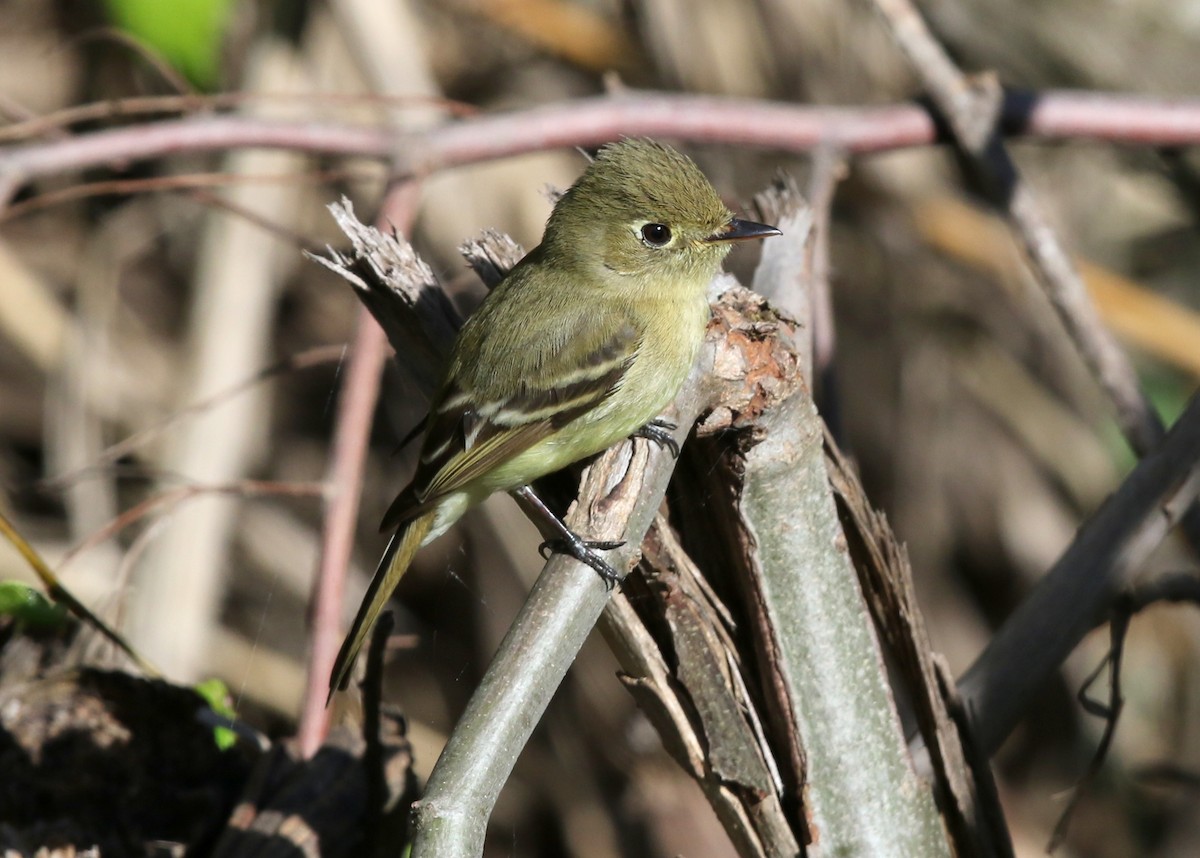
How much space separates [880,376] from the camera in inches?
222

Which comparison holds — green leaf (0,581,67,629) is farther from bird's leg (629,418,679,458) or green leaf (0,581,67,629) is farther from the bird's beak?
the bird's beak

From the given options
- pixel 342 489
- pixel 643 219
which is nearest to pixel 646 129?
pixel 643 219

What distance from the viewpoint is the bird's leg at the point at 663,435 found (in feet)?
6.52

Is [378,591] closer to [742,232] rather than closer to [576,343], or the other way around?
[576,343]

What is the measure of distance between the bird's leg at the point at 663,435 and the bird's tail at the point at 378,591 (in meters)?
0.60

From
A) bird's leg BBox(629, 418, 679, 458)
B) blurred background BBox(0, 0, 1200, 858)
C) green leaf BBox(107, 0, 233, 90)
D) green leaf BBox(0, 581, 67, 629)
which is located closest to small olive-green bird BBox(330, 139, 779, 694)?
bird's leg BBox(629, 418, 679, 458)

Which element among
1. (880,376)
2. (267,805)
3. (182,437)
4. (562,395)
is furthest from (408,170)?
(880,376)

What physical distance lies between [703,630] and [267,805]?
2.85 feet

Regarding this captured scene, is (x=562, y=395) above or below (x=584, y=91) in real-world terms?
below

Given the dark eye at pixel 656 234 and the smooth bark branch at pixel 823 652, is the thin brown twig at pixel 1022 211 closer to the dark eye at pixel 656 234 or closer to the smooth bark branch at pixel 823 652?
the dark eye at pixel 656 234

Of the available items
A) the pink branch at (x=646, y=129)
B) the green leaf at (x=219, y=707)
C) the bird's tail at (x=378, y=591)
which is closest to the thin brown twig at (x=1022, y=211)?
the pink branch at (x=646, y=129)

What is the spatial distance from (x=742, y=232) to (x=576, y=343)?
43 cm

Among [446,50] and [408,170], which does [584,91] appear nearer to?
[446,50]

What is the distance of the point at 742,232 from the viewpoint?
274cm
